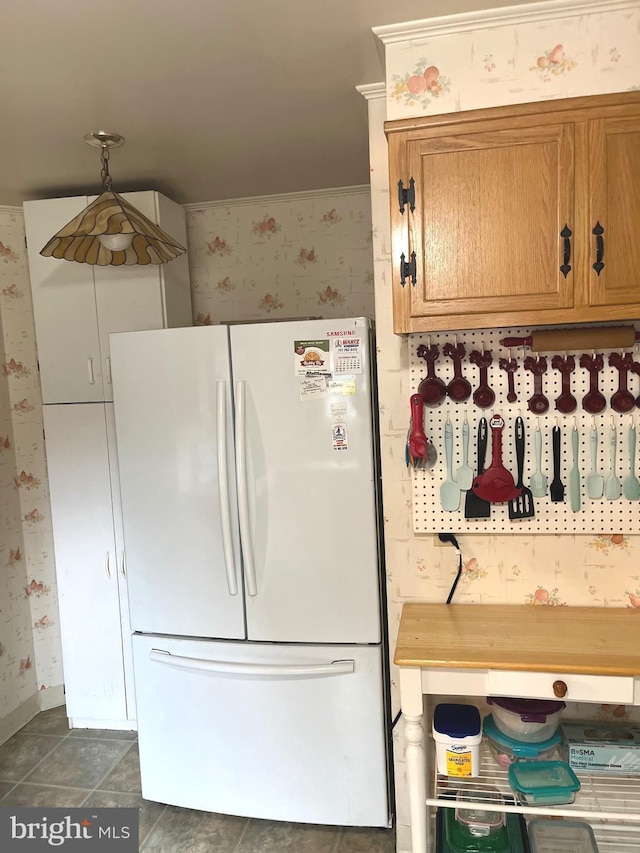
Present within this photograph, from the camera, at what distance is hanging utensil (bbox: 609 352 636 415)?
1.80m

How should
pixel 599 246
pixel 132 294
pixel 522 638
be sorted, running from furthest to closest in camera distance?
pixel 132 294 → pixel 522 638 → pixel 599 246

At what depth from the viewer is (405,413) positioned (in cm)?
202

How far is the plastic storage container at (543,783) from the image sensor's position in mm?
1697

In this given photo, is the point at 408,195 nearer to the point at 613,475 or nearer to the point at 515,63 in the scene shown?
the point at 515,63

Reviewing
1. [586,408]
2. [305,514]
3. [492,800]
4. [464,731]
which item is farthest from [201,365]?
[492,800]

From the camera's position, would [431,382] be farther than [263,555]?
No

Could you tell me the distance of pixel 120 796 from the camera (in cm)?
252

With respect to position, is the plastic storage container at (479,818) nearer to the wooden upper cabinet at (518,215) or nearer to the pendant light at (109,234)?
the wooden upper cabinet at (518,215)

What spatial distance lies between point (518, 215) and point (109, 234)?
1.37 m

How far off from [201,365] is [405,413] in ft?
2.37

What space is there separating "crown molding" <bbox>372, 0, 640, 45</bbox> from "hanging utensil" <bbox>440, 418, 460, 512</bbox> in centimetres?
110

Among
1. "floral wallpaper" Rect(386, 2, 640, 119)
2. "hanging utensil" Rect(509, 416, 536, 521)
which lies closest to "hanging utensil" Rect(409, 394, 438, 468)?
"hanging utensil" Rect(509, 416, 536, 521)

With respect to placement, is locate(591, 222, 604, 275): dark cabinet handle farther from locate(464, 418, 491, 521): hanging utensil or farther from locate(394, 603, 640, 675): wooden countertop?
locate(394, 603, 640, 675): wooden countertop

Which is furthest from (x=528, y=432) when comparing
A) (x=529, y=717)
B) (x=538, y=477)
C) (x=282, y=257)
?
(x=282, y=257)
